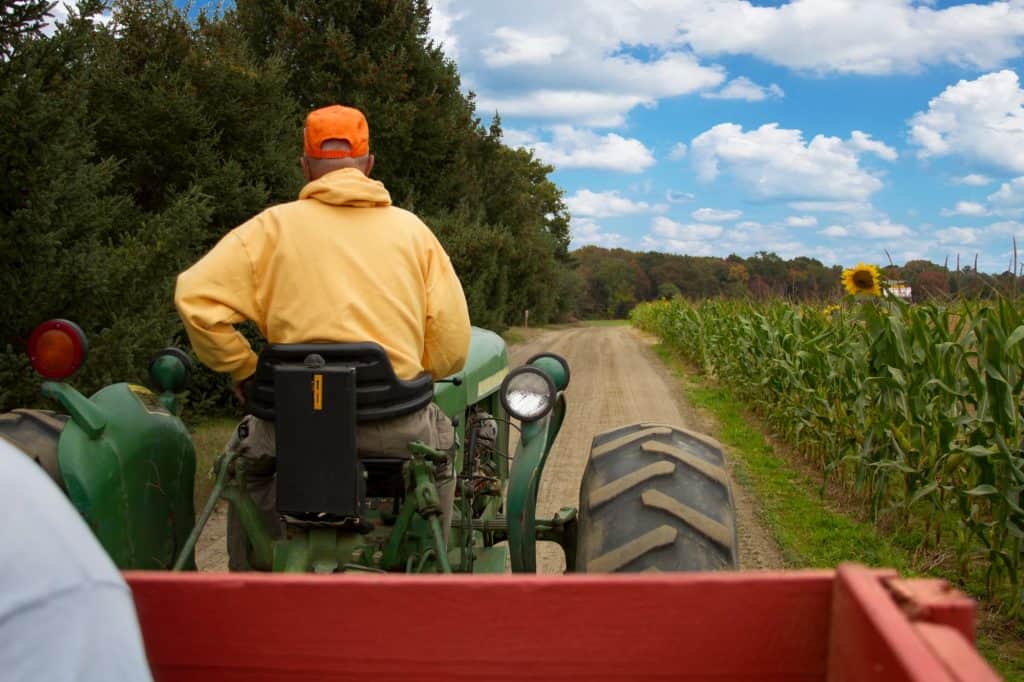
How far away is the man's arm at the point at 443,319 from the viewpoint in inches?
123

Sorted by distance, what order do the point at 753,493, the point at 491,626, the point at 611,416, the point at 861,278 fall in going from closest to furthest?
the point at 491,626 → the point at 753,493 → the point at 861,278 → the point at 611,416

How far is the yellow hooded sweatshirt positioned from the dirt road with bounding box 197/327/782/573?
10.7 feet

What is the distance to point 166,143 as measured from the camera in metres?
10.5

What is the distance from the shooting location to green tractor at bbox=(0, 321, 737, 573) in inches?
107

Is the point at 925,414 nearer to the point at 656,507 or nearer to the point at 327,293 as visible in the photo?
the point at 656,507

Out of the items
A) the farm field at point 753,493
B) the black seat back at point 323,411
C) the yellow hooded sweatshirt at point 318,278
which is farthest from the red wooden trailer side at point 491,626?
the farm field at point 753,493

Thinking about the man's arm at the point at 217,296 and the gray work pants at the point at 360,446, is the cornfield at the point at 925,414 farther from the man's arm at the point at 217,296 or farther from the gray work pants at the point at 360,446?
the man's arm at the point at 217,296

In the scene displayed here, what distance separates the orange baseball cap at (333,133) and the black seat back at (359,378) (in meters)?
0.70

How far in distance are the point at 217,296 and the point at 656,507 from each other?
5.04 feet

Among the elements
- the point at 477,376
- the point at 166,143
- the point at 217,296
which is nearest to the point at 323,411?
the point at 217,296

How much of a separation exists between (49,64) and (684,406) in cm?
1025

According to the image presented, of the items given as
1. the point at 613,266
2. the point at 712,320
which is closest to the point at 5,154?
the point at 712,320

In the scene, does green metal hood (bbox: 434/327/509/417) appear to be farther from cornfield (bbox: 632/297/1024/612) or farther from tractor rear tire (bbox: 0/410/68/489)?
cornfield (bbox: 632/297/1024/612)

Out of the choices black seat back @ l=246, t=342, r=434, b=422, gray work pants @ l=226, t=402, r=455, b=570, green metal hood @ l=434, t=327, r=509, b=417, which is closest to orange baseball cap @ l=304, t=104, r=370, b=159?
black seat back @ l=246, t=342, r=434, b=422
